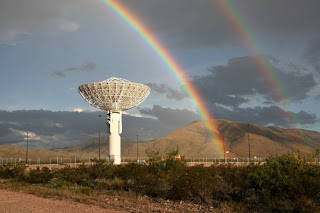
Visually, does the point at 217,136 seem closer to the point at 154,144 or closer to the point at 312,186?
the point at 154,144

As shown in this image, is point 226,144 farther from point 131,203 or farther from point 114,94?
point 131,203

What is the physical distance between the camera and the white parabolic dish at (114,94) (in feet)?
157

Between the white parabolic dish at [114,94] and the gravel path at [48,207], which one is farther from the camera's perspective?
the white parabolic dish at [114,94]

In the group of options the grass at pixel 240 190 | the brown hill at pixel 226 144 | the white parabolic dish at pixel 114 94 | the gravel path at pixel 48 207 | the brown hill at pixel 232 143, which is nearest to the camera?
the gravel path at pixel 48 207

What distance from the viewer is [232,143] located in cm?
14912

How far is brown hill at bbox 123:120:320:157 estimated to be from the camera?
443 ft

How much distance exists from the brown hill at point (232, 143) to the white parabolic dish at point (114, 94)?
82954mm

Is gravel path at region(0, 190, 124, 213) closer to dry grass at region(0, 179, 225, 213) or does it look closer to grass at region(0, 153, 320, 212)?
dry grass at region(0, 179, 225, 213)

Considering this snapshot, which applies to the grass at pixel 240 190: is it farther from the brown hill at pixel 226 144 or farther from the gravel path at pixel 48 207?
the brown hill at pixel 226 144

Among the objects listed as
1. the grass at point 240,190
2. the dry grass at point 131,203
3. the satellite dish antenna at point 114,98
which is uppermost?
the satellite dish antenna at point 114,98

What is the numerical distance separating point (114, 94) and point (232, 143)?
110480 mm

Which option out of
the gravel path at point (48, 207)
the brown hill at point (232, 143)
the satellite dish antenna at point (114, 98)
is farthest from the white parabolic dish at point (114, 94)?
the brown hill at point (232, 143)

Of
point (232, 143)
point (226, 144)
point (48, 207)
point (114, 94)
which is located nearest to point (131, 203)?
point (48, 207)

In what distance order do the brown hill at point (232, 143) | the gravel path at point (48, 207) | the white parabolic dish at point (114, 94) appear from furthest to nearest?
the brown hill at point (232, 143), the white parabolic dish at point (114, 94), the gravel path at point (48, 207)
